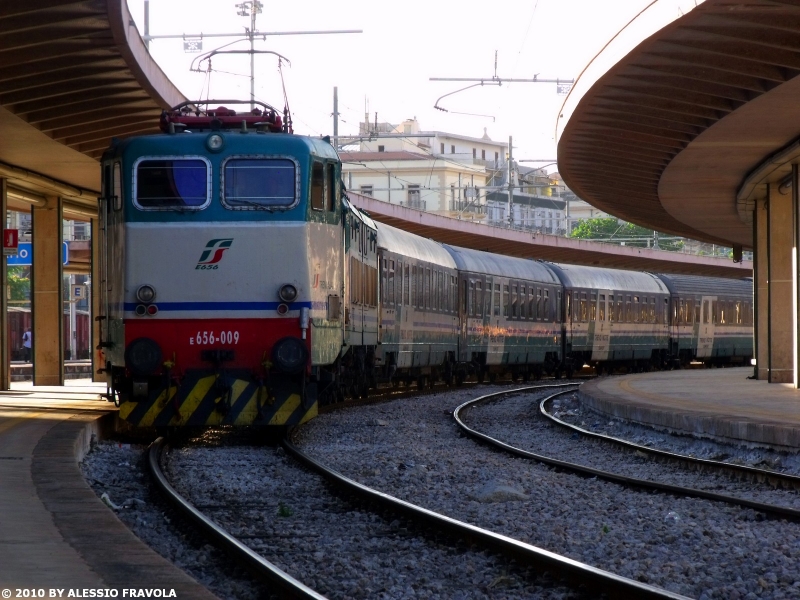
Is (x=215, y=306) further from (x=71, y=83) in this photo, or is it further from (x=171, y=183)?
(x=71, y=83)

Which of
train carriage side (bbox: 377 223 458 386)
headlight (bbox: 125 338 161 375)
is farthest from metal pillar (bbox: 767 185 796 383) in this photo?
headlight (bbox: 125 338 161 375)

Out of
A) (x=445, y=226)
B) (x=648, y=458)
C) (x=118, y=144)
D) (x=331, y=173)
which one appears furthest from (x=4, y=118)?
(x=445, y=226)

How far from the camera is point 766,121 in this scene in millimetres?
18250

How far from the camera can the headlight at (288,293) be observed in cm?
1311

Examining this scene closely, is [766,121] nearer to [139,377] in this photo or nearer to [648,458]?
[648,458]

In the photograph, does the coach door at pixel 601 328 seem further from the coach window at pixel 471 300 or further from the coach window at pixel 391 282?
the coach window at pixel 391 282

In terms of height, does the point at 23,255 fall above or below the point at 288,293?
above

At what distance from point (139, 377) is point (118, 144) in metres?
2.66

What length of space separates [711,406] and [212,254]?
8007 mm

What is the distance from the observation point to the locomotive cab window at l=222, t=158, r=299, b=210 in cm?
1327

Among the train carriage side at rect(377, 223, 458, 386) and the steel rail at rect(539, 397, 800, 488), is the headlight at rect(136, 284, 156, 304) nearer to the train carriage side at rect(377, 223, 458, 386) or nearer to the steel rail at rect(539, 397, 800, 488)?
the steel rail at rect(539, 397, 800, 488)

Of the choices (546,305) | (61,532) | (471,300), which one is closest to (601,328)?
(546,305)

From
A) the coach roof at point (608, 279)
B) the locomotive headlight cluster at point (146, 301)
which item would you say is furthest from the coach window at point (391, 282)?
the coach roof at point (608, 279)

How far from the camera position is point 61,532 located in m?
7.12
